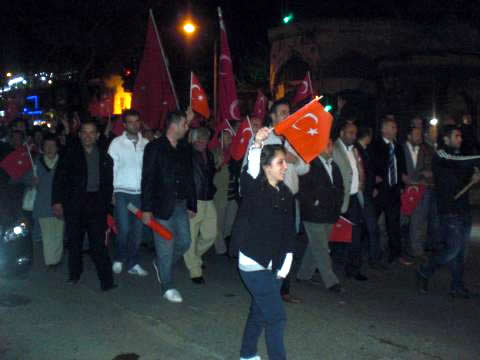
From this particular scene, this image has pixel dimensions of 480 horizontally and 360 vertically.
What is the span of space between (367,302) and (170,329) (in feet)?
7.17

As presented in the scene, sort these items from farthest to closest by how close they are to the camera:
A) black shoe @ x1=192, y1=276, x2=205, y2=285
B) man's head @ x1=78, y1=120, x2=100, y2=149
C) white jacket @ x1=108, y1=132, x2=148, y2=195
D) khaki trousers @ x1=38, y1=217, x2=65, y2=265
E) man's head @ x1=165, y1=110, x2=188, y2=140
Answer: khaki trousers @ x1=38, y1=217, x2=65, y2=265
white jacket @ x1=108, y1=132, x2=148, y2=195
black shoe @ x1=192, y1=276, x2=205, y2=285
man's head @ x1=78, y1=120, x2=100, y2=149
man's head @ x1=165, y1=110, x2=188, y2=140

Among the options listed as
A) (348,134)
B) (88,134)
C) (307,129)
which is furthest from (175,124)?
(348,134)

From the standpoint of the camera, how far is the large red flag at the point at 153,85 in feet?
30.5

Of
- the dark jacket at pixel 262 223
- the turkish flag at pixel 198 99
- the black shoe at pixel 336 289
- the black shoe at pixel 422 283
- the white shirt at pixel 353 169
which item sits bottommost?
the black shoe at pixel 336 289

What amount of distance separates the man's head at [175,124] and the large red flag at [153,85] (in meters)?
2.38

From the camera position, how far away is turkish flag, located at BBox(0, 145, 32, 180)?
27.6 feet

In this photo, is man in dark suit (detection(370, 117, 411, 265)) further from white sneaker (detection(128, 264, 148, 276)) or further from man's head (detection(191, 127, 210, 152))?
white sneaker (detection(128, 264, 148, 276))

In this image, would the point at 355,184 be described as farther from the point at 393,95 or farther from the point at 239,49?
the point at 239,49

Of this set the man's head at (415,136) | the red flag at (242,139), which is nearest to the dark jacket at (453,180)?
the red flag at (242,139)

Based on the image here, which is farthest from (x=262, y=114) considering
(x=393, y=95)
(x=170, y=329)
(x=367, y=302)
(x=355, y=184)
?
(x=393, y=95)

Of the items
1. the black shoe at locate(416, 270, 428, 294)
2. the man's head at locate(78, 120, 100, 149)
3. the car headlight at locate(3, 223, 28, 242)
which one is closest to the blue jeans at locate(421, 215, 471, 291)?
the black shoe at locate(416, 270, 428, 294)

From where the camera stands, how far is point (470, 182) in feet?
22.4

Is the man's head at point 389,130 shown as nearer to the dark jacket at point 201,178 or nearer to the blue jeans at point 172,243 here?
the dark jacket at point 201,178

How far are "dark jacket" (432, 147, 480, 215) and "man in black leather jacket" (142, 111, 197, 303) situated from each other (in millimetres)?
2641
